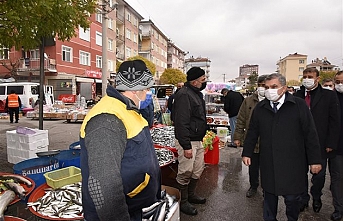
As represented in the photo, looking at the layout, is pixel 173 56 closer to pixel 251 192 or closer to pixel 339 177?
pixel 251 192

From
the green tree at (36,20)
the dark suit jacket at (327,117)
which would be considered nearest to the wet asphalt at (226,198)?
the dark suit jacket at (327,117)

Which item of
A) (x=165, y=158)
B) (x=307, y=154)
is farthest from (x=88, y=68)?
(x=307, y=154)

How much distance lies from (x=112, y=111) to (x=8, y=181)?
2459 mm

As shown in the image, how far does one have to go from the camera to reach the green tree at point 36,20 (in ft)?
16.6

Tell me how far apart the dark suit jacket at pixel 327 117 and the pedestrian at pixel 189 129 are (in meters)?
1.77

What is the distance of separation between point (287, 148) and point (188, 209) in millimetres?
1833

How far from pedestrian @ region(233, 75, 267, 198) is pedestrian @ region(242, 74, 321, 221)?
1.55 meters

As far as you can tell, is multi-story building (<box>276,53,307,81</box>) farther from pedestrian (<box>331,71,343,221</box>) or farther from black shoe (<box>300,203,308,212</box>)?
black shoe (<box>300,203,308,212</box>)

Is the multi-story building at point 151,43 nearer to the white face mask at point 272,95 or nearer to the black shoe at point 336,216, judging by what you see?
the black shoe at point 336,216

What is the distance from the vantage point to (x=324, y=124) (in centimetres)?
402

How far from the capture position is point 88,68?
32.4 meters

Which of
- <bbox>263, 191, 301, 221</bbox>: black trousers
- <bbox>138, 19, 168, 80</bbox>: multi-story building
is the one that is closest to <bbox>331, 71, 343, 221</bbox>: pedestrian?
<bbox>263, 191, 301, 221</bbox>: black trousers

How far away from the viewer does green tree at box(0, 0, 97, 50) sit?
5.07 metres

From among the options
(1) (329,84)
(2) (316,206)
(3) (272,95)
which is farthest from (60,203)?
(1) (329,84)
